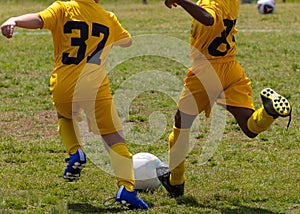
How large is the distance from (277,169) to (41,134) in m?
2.96

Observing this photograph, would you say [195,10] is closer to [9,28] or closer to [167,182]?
[9,28]

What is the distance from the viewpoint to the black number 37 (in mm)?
5559

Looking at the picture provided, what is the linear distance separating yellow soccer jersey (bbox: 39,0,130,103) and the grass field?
3.43 ft

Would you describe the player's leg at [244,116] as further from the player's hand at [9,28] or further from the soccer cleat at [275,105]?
the player's hand at [9,28]

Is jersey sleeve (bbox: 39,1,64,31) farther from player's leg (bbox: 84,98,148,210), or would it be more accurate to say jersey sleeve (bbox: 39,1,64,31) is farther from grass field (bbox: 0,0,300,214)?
grass field (bbox: 0,0,300,214)

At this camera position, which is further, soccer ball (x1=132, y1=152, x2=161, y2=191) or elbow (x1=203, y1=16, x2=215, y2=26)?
soccer ball (x1=132, y1=152, x2=161, y2=191)

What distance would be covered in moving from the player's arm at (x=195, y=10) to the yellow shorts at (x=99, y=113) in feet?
3.11

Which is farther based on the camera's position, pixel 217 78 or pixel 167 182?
pixel 167 182

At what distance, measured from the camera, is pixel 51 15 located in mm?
5477

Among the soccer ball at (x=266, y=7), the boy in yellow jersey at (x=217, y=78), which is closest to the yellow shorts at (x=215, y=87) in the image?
the boy in yellow jersey at (x=217, y=78)

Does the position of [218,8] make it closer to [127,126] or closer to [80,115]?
[80,115]

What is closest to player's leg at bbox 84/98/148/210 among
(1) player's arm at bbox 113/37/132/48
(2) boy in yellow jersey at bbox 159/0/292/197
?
(1) player's arm at bbox 113/37/132/48

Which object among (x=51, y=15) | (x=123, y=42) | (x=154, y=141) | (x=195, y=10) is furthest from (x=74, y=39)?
(x=154, y=141)

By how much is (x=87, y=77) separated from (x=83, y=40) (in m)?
0.29
